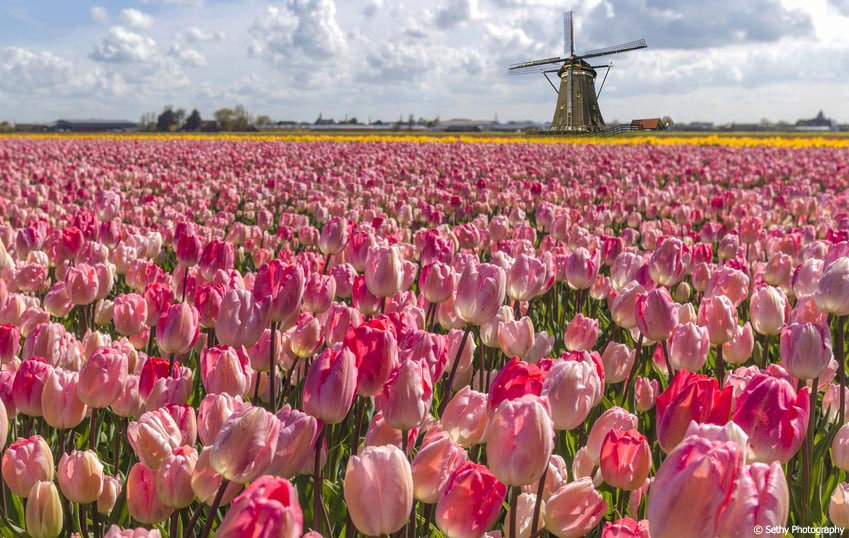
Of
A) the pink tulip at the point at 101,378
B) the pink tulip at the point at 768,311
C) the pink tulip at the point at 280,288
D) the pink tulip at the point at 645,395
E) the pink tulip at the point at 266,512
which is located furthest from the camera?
the pink tulip at the point at 768,311

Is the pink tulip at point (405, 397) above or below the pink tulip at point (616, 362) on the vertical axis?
above

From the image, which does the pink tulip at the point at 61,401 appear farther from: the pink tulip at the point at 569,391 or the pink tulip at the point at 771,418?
the pink tulip at the point at 771,418

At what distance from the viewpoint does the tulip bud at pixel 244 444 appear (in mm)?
1449

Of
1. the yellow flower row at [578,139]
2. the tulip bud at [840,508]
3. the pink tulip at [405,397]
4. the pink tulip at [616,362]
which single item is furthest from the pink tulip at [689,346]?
the yellow flower row at [578,139]

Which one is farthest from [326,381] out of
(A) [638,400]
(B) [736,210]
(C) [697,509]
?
(B) [736,210]

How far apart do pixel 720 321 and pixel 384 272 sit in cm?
133

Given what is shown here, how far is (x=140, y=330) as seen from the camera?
10.9 feet

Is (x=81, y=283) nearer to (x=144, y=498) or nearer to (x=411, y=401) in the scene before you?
(x=144, y=498)

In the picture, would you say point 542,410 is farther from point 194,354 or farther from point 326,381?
point 194,354

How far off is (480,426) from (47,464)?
1094 mm

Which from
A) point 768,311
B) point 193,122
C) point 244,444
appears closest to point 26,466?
point 244,444

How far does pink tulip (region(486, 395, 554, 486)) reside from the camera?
1423 millimetres

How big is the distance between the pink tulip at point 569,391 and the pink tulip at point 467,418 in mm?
199

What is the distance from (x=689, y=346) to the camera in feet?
8.53
